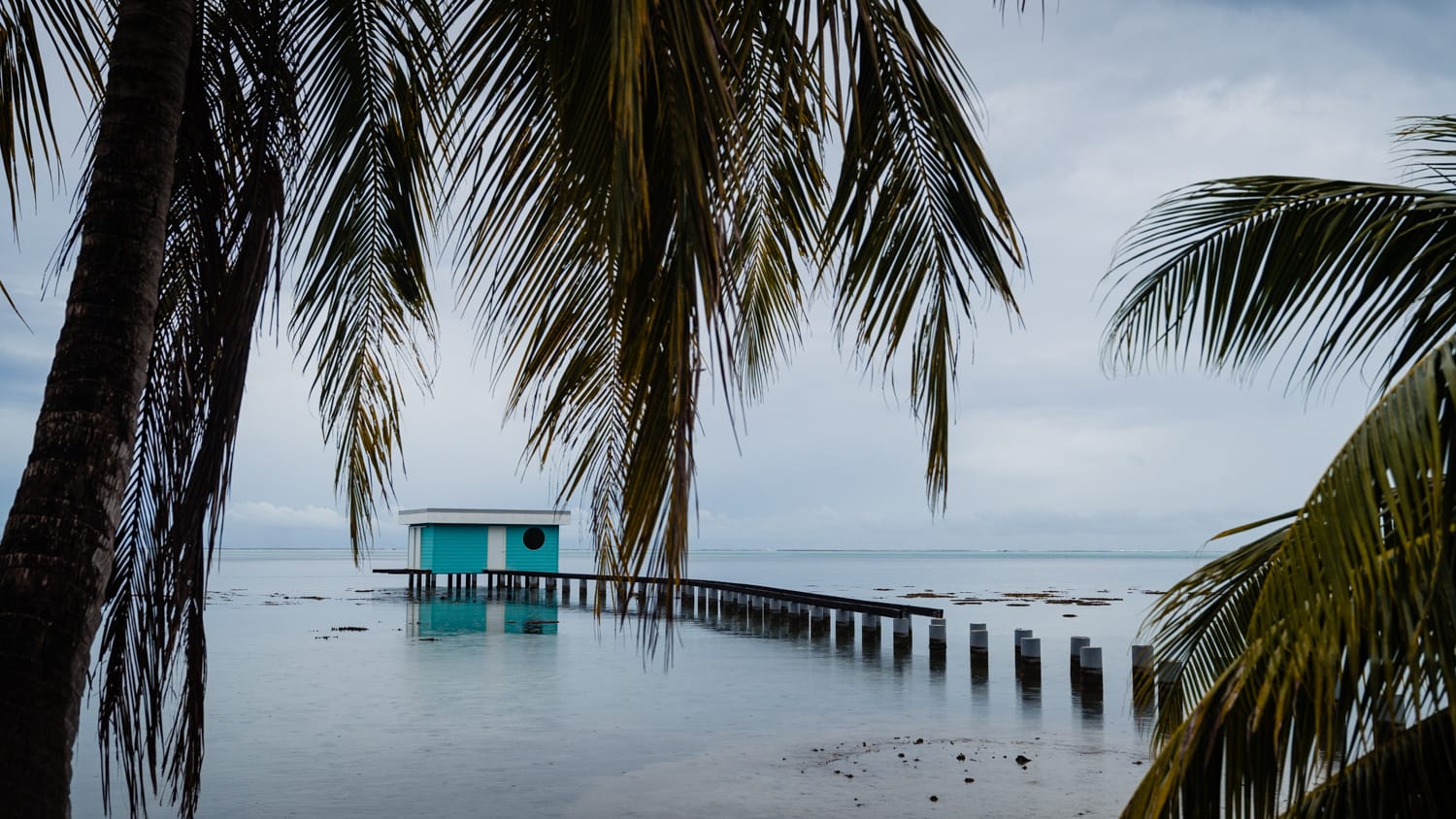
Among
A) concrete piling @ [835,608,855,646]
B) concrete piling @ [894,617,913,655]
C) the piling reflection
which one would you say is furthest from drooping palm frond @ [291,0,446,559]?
the piling reflection

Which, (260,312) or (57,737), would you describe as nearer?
(57,737)

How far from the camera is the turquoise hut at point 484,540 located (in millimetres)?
35688

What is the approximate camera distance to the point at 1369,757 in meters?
2.99

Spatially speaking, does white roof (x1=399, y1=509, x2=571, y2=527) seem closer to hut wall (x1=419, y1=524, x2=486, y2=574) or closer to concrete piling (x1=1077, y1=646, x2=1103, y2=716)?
hut wall (x1=419, y1=524, x2=486, y2=574)

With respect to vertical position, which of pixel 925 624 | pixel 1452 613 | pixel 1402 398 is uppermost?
pixel 1402 398

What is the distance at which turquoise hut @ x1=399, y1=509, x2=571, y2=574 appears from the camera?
35688 mm

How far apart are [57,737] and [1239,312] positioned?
12.4 ft

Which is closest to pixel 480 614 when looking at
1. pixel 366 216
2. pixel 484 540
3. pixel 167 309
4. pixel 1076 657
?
pixel 484 540

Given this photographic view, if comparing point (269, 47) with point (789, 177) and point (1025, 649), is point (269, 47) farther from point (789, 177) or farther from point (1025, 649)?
point (1025, 649)

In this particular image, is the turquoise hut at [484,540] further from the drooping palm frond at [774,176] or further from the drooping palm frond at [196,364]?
the drooping palm frond at [196,364]

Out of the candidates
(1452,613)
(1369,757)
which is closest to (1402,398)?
(1452,613)

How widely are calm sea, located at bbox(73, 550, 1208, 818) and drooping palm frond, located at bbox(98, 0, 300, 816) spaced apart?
3.78 meters

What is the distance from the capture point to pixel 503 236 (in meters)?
3.17

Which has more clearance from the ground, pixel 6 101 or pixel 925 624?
pixel 6 101
